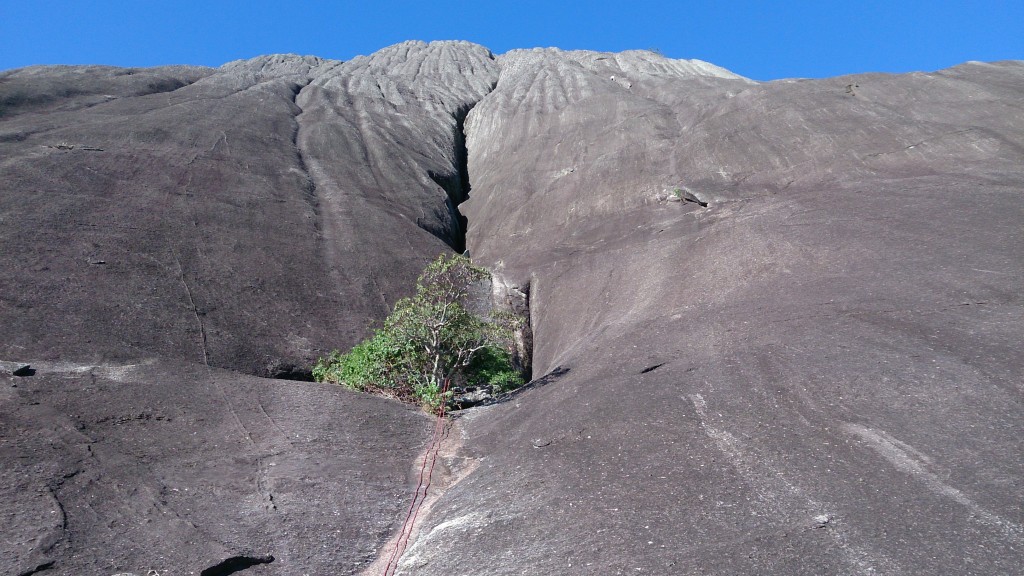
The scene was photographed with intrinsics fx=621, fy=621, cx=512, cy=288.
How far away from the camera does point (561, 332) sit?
14.7 m

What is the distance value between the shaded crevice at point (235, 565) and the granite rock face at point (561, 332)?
1.2 inches

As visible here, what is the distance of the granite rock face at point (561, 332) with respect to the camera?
5.77 metres

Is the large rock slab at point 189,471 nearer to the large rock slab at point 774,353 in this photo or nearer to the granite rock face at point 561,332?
the granite rock face at point 561,332

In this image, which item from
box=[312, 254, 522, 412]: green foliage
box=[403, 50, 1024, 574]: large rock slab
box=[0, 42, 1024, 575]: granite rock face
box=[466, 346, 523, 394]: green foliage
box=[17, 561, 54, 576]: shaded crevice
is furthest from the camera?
box=[466, 346, 523, 394]: green foliage

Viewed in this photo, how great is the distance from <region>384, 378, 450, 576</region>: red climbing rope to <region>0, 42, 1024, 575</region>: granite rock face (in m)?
0.20

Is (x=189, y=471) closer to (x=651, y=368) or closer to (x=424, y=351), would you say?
(x=424, y=351)

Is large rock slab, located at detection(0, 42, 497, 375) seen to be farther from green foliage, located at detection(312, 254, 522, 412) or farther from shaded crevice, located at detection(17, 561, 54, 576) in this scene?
shaded crevice, located at detection(17, 561, 54, 576)

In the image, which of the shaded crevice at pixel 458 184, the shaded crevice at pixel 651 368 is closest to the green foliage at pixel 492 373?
the shaded crevice at pixel 651 368

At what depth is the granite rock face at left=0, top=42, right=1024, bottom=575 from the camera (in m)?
5.77

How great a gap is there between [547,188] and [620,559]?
19.3 metres

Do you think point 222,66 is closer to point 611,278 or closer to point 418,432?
point 611,278

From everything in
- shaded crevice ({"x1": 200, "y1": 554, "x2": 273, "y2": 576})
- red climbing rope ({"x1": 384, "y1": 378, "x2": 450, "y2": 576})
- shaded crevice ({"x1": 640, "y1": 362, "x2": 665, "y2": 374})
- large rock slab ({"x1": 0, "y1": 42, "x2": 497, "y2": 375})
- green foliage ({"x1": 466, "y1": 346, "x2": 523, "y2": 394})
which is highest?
large rock slab ({"x1": 0, "y1": 42, "x2": 497, "y2": 375})

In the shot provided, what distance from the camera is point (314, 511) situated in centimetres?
700

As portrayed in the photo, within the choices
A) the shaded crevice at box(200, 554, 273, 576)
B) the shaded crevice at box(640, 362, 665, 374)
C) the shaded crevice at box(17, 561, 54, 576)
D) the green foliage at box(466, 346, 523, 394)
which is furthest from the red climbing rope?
the shaded crevice at box(640, 362, 665, 374)
